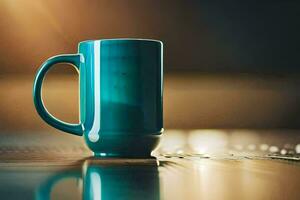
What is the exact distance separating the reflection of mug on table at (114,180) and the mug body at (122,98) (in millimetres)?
49

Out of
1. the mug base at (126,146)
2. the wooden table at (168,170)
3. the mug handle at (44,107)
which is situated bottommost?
the wooden table at (168,170)

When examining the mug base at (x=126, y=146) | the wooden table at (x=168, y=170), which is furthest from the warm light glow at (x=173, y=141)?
the mug base at (x=126, y=146)

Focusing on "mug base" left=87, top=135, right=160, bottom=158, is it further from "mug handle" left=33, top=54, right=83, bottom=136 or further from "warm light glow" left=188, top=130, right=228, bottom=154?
"warm light glow" left=188, top=130, right=228, bottom=154

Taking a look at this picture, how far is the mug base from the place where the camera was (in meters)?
0.82

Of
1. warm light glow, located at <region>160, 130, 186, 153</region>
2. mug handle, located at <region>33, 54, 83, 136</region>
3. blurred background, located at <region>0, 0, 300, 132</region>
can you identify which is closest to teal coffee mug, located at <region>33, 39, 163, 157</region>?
mug handle, located at <region>33, 54, 83, 136</region>

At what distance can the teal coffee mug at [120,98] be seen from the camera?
827mm

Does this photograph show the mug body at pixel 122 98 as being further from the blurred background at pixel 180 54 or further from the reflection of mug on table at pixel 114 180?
the blurred background at pixel 180 54

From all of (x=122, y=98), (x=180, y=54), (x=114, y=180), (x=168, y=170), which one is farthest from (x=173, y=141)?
(x=114, y=180)

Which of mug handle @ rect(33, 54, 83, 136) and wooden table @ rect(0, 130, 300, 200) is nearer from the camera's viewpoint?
wooden table @ rect(0, 130, 300, 200)

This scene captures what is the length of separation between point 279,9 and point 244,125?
233mm

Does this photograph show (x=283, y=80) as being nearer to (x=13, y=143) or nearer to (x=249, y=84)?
(x=249, y=84)

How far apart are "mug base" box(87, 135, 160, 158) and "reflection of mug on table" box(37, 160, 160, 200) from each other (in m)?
0.04

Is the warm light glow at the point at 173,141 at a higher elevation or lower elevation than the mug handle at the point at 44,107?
lower

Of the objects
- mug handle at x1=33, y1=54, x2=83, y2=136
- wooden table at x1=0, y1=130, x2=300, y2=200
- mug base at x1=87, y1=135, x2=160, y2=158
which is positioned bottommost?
wooden table at x1=0, y1=130, x2=300, y2=200
